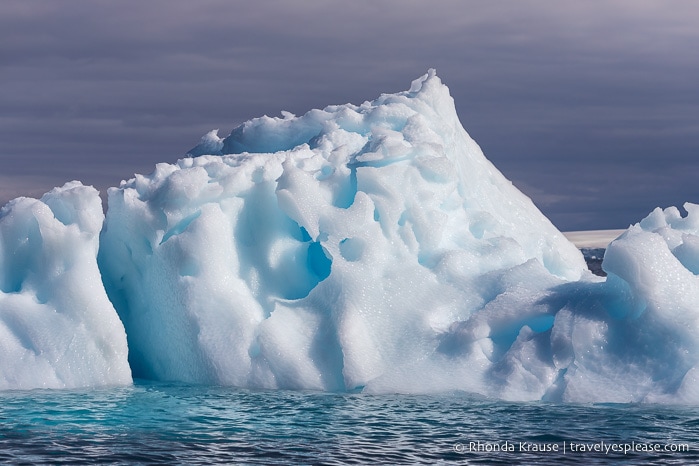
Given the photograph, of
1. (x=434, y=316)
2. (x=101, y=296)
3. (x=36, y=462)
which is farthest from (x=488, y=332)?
(x=36, y=462)

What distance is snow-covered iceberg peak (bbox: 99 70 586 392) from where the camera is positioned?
1292cm

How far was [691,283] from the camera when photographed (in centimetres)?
1261

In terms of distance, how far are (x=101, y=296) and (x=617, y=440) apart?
7.09m

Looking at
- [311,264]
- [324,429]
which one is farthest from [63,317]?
[324,429]

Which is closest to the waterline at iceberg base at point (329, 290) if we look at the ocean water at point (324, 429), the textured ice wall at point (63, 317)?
the textured ice wall at point (63, 317)

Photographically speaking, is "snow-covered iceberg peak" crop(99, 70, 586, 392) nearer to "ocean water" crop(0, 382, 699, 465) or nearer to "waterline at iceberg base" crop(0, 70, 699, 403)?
"waterline at iceberg base" crop(0, 70, 699, 403)

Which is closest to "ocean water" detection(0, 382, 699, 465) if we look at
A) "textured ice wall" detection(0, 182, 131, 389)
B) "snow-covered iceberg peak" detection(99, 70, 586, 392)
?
"textured ice wall" detection(0, 182, 131, 389)

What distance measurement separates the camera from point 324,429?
10312 mm

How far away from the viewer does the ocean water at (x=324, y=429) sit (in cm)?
914

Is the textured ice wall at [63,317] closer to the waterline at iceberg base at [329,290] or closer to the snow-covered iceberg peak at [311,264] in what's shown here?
the waterline at iceberg base at [329,290]

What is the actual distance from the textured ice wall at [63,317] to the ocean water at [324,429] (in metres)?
0.43

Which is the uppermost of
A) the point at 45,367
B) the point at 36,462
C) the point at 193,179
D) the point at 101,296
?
the point at 193,179

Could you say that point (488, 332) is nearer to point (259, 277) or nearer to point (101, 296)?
point (259, 277)

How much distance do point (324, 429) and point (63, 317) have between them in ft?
15.5
